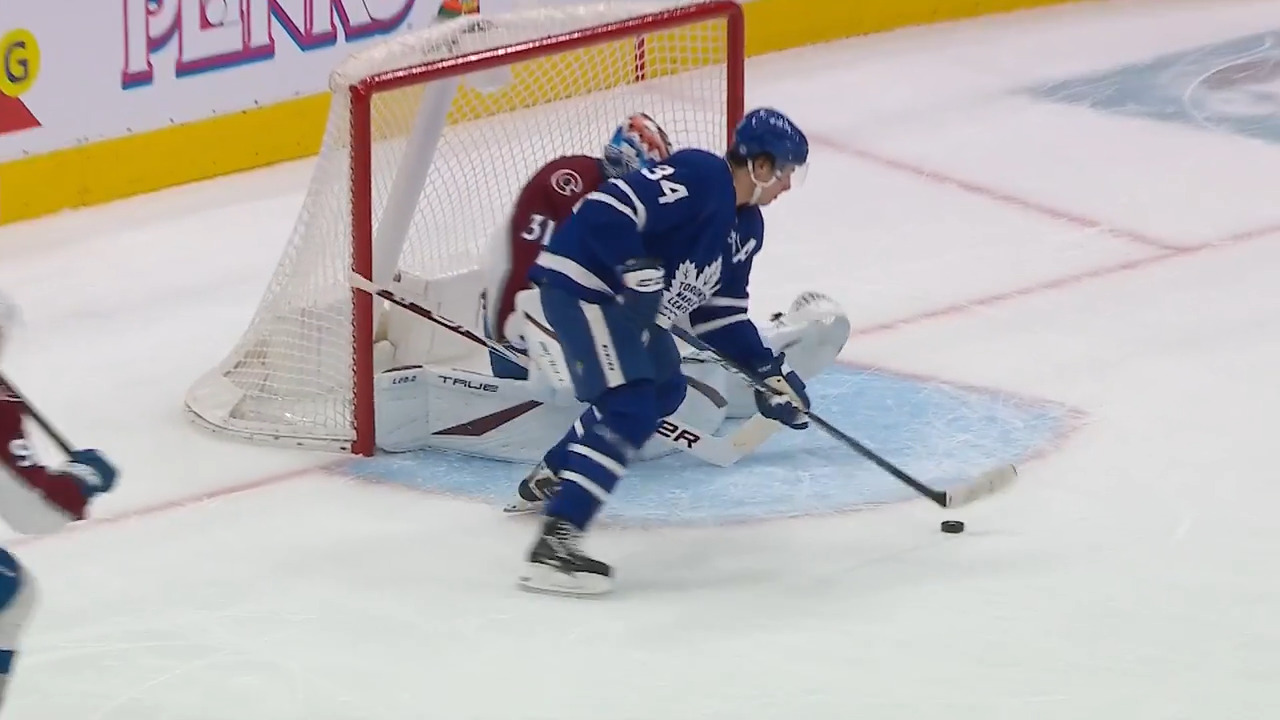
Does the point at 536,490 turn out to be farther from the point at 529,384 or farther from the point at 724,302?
the point at 724,302

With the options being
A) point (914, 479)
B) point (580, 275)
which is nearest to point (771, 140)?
point (580, 275)

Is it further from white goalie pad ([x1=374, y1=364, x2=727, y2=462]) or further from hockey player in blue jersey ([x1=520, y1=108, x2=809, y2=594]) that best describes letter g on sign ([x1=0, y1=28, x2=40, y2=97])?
hockey player in blue jersey ([x1=520, y1=108, x2=809, y2=594])

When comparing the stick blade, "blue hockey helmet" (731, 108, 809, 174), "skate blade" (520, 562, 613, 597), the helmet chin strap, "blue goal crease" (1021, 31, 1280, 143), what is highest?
"blue goal crease" (1021, 31, 1280, 143)

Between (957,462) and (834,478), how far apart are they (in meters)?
0.24

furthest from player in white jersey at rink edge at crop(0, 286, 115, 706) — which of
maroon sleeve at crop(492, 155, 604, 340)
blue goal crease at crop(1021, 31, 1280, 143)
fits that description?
blue goal crease at crop(1021, 31, 1280, 143)

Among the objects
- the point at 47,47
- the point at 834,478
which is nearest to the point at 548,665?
the point at 834,478

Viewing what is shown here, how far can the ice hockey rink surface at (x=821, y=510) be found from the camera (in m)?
3.19

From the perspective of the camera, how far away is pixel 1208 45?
23.5 ft

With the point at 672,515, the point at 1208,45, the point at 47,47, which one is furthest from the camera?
the point at 1208,45

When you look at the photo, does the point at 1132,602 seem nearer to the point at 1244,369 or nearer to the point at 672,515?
the point at 672,515

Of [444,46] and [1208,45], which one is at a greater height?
[1208,45]

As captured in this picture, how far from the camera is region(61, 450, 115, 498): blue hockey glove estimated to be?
9.13ft

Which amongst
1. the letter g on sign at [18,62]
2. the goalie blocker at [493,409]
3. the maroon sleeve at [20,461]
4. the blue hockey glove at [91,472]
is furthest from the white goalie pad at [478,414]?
the letter g on sign at [18,62]

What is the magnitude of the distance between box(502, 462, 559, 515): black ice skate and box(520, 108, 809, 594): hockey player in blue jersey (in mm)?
319
